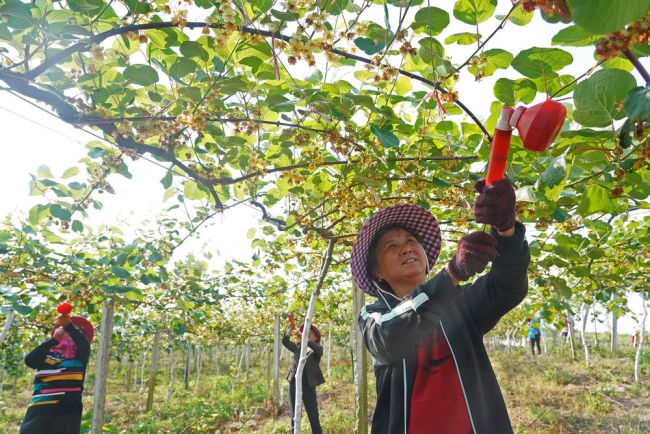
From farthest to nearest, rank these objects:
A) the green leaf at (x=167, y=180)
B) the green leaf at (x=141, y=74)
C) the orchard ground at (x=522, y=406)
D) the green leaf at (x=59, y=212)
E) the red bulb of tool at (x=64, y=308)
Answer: the orchard ground at (x=522, y=406) < the red bulb of tool at (x=64, y=308) < the green leaf at (x=167, y=180) < the green leaf at (x=59, y=212) < the green leaf at (x=141, y=74)

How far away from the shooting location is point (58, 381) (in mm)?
4395

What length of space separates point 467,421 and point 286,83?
1496mm

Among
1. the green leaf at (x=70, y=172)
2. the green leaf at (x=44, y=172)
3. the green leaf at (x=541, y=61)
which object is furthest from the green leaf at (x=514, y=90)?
the green leaf at (x=44, y=172)

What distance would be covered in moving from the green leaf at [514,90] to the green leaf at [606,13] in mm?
880

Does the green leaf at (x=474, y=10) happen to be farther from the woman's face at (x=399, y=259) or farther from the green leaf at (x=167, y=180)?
the green leaf at (x=167, y=180)

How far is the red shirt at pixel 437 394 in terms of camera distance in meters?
1.28

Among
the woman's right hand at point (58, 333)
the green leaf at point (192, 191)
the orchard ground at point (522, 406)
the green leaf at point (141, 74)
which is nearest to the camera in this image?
the green leaf at point (141, 74)

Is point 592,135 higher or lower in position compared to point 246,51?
lower

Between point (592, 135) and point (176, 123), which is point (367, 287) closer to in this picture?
point (592, 135)

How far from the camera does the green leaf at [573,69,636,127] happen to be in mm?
890

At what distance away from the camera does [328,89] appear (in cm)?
168

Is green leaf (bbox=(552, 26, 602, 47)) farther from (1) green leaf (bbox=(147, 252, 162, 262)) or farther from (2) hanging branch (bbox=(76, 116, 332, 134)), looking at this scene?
(1) green leaf (bbox=(147, 252, 162, 262))

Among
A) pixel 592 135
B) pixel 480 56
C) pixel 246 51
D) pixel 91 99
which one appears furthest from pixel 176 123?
pixel 592 135

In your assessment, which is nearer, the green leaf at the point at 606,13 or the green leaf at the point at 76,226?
the green leaf at the point at 606,13
